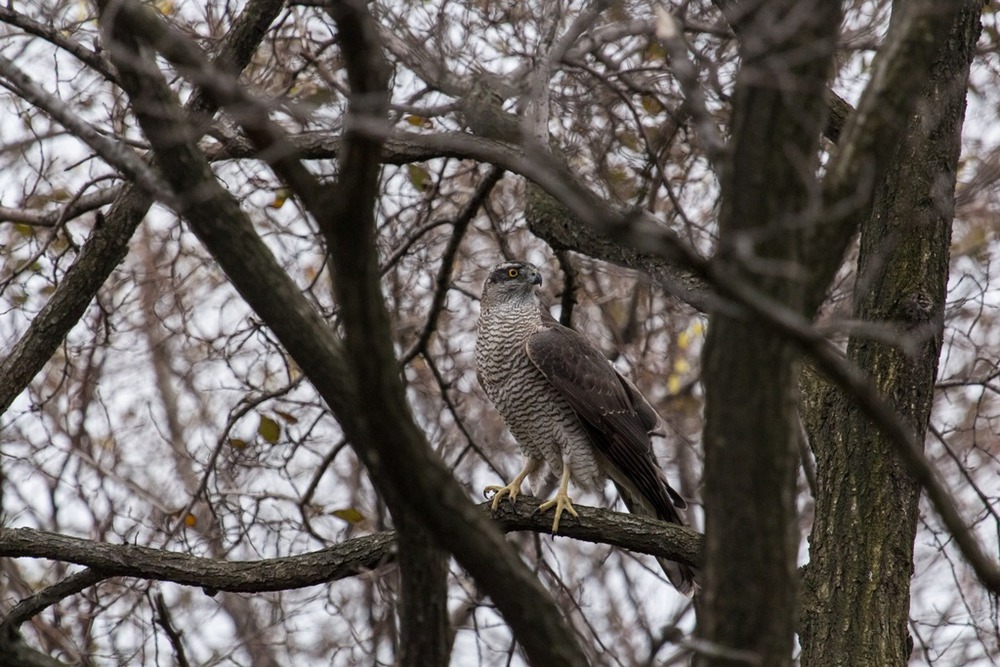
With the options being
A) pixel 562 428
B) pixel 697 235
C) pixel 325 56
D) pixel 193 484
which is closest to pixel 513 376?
pixel 562 428

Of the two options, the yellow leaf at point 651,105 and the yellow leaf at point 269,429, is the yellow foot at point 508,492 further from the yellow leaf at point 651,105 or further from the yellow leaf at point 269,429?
the yellow leaf at point 651,105

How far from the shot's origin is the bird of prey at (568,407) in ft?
20.1

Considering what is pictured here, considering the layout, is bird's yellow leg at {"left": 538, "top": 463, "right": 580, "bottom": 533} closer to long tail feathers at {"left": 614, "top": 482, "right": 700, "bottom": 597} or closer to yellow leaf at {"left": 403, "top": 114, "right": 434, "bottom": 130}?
long tail feathers at {"left": 614, "top": 482, "right": 700, "bottom": 597}

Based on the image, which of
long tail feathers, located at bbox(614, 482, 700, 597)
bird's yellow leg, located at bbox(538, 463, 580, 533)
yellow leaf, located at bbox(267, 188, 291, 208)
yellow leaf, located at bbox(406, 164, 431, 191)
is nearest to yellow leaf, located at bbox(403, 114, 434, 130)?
yellow leaf, located at bbox(406, 164, 431, 191)

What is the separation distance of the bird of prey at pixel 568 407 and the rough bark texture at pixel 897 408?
4.32 feet

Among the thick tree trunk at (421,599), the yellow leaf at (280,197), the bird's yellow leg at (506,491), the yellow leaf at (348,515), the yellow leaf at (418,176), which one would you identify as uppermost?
the yellow leaf at (418,176)

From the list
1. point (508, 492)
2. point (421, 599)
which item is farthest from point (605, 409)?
point (421, 599)

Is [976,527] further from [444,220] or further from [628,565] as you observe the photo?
[628,565]

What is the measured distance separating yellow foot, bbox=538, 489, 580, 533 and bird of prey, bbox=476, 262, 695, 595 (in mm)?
387

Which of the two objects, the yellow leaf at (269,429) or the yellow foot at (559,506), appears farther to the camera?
the yellow leaf at (269,429)

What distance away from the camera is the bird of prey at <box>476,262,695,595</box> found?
6.13 m

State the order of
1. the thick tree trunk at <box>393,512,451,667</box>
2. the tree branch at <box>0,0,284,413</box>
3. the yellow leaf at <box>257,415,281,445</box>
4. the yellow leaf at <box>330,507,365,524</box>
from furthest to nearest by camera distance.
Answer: the yellow leaf at <box>330,507,365,524</box> < the yellow leaf at <box>257,415,281,445</box> < the tree branch at <box>0,0,284,413</box> < the thick tree trunk at <box>393,512,451,667</box>

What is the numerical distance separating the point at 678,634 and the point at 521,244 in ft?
20.8

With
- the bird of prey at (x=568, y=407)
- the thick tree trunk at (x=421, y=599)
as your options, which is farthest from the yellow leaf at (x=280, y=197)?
the thick tree trunk at (x=421, y=599)
